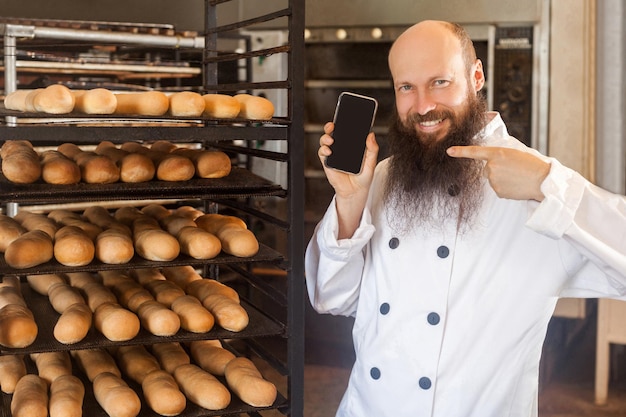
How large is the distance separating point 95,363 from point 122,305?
0.14 meters

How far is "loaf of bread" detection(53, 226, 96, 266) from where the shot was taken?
1.60 meters

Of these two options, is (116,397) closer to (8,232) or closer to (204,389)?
(204,389)

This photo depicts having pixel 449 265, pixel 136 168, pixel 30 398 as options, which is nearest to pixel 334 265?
pixel 449 265

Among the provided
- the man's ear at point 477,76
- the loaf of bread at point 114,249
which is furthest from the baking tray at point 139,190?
the man's ear at point 477,76

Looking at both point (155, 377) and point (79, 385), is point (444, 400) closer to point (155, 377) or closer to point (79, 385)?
point (155, 377)

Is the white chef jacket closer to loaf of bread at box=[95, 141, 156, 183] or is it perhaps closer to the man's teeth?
the man's teeth

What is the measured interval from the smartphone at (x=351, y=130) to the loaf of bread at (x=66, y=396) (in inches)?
26.0

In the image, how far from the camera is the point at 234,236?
1.71 meters

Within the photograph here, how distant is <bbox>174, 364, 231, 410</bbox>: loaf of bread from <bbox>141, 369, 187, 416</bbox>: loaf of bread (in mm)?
25

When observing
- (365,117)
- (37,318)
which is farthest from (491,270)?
(37,318)

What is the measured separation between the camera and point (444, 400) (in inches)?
71.2

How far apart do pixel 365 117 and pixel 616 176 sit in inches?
128

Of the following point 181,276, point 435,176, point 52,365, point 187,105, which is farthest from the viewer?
point 181,276

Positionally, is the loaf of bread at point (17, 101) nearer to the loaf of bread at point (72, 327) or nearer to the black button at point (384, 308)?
the loaf of bread at point (72, 327)
